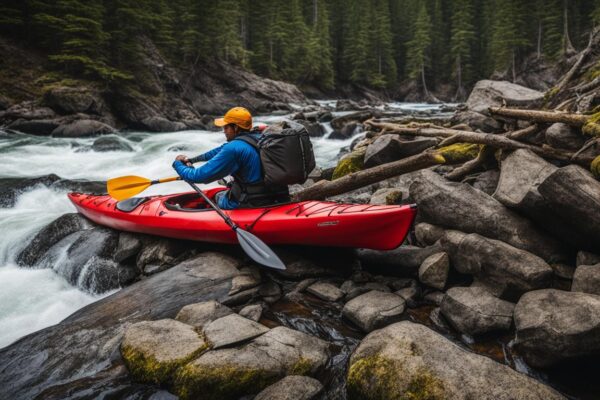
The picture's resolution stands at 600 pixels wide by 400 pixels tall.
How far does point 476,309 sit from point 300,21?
43403mm

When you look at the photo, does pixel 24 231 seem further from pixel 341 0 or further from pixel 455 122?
pixel 341 0

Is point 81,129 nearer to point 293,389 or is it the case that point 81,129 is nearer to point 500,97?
point 500,97

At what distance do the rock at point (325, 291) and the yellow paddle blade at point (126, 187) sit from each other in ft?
11.3

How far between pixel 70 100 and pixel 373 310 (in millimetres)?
18594

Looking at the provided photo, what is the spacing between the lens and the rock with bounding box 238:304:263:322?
371 centimetres

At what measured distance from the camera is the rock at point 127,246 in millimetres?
5457

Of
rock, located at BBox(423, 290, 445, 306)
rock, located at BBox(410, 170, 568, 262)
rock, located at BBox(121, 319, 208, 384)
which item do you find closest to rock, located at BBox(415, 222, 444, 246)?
rock, located at BBox(410, 170, 568, 262)

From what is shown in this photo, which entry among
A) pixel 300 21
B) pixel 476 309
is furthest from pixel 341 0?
pixel 476 309

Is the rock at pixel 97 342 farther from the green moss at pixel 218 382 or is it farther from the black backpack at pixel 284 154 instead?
the black backpack at pixel 284 154

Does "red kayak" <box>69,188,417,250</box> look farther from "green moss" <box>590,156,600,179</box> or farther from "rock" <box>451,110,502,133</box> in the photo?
"rock" <box>451,110,502,133</box>

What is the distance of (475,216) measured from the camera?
4.17 m

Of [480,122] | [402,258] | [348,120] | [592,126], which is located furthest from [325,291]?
[348,120]

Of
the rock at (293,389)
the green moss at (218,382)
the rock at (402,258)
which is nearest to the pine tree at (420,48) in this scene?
the rock at (402,258)

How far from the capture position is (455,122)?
10.6m
